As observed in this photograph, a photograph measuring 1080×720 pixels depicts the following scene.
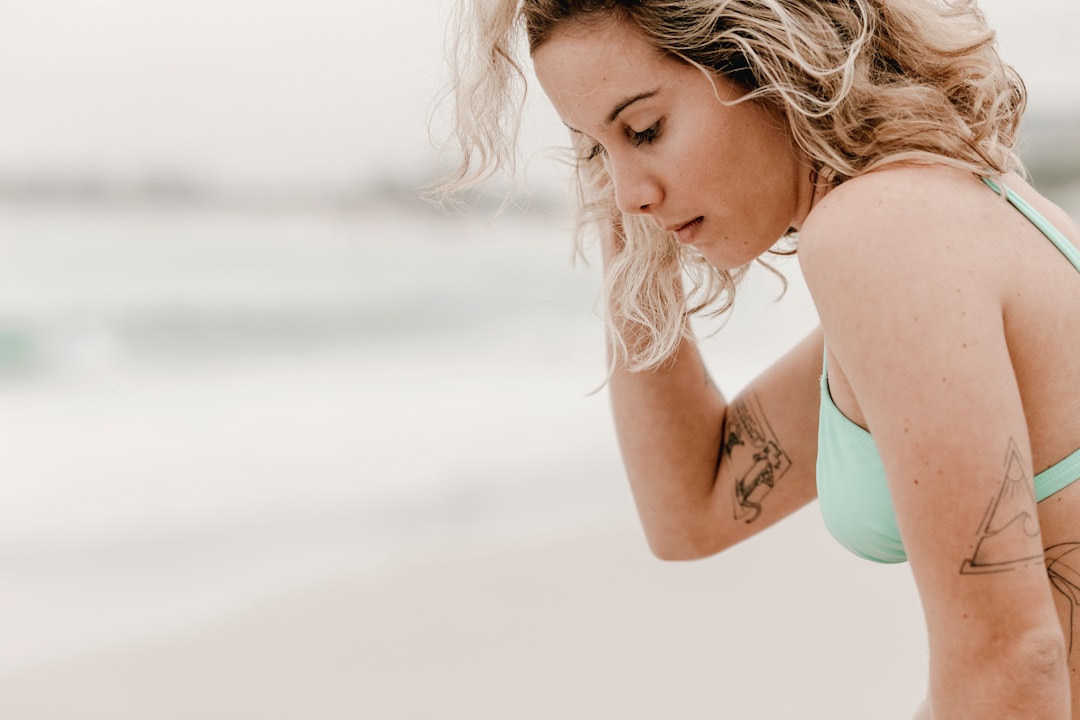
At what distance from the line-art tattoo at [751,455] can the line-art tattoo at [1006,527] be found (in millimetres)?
637

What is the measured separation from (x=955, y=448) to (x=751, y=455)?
0.70 m

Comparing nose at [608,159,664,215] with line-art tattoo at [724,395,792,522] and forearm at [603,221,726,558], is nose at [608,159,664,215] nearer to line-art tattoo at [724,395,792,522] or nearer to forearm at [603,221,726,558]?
forearm at [603,221,726,558]

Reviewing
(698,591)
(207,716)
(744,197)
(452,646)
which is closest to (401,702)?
(452,646)

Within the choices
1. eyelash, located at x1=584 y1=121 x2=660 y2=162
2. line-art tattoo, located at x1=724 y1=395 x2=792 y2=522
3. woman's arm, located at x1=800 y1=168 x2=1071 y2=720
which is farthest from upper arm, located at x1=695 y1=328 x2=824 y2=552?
woman's arm, located at x1=800 y1=168 x2=1071 y2=720

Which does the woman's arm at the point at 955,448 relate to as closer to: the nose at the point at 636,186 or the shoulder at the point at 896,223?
the shoulder at the point at 896,223

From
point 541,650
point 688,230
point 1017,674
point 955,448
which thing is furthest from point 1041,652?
point 541,650

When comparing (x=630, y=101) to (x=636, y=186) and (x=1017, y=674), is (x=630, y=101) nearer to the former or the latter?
(x=636, y=186)

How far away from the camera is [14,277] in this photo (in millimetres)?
6402

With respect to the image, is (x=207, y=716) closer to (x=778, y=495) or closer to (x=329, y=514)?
(x=329, y=514)

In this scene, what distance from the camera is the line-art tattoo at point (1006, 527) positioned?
0.98m

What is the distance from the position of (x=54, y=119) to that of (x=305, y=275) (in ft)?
7.16

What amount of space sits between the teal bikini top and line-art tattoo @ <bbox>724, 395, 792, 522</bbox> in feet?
1.08

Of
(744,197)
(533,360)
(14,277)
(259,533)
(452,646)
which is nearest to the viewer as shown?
(744,197)

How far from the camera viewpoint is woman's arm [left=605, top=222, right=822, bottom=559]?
1632mm
